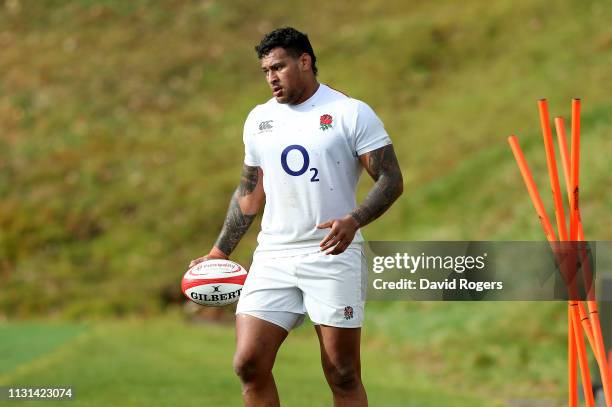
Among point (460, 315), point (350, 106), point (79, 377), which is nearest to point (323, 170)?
point (350, 106)

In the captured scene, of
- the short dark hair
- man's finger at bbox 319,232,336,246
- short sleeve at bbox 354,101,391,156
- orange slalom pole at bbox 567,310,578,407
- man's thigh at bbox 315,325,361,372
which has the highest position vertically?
the short dark hair

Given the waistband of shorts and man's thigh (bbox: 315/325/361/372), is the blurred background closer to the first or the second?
the waistband of shorts

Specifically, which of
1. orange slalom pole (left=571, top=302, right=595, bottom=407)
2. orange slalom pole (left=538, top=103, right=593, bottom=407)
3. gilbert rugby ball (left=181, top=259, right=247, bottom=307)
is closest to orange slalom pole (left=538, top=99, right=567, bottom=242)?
orange slalom pole (left=538, top=103, right=593, bottom=407)

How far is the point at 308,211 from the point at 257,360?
899 millimetres

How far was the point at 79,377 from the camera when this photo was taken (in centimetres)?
1398

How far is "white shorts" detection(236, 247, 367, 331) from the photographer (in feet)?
23.4

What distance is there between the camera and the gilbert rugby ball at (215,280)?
7.71 meters

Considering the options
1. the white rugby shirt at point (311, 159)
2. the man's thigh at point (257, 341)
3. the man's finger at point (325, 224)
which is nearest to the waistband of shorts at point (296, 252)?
the white rugby shirt at point (311, 159)

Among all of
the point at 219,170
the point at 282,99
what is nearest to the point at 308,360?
the point at 219,170

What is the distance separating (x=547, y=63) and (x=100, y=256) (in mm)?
9735

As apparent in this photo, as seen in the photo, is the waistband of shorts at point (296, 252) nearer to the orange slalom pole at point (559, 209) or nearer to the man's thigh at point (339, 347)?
the man's thigh at point (339, 347)

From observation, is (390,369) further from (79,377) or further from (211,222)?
(211,222)

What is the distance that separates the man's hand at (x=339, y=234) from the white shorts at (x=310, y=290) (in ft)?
0.84

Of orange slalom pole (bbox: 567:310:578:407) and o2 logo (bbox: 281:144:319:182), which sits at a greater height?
o2 logo (bbox: 281:144:319:182)
